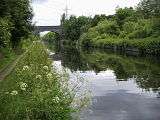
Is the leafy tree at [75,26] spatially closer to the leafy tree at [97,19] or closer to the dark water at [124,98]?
the leafy tree at [97,19]

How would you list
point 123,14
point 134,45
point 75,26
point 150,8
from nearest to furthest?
point 134,45 → point 150,8 → point 123,14 → point 75,26

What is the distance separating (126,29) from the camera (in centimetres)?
8775

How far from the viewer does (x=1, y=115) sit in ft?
35.0

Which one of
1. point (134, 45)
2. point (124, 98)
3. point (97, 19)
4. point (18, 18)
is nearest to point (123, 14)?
point (134, 45)

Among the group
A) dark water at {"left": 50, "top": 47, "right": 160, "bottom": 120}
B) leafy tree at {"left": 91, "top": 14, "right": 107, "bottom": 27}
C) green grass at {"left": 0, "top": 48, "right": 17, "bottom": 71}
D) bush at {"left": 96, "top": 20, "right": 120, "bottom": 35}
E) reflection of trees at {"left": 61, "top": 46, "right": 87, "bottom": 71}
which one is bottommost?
reflection of trees at {"left": 61, "top": 46, "right": 87, "bottom": 71}

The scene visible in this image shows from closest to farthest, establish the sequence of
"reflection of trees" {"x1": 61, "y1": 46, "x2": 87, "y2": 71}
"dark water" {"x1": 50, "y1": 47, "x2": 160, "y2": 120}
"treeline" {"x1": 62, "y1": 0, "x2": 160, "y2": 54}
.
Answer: "dark water" {"x1": 50, "y1": 47, "x2": 160, "y2": 120}, "reflection of trees" {"x1": 61, "y1": 46, "x2": 87, "y2": 71}, "treeline" {"x1": 62, "y1": 0, "x2": 160, "y2": 54}

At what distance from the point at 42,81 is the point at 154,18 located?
53.8 metres

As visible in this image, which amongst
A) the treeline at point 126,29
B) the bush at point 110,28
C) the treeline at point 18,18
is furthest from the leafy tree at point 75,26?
the treeline at point 18,18

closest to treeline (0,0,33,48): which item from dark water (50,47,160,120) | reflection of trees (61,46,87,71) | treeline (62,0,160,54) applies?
reflection of trees (61,46,87,71)

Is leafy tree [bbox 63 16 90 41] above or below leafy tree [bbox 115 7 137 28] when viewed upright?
below

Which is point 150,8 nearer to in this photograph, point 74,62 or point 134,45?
point 134,45

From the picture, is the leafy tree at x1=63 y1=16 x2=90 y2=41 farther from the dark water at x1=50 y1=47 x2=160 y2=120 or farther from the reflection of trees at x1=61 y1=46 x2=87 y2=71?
the dark water at x1=50 y1=47 x2=160 y2=120

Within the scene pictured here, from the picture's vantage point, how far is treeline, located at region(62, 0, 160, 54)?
64981 millimetres

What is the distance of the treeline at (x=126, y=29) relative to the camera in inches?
2558
